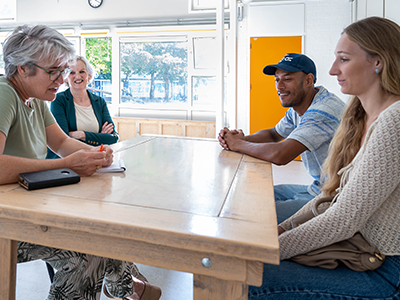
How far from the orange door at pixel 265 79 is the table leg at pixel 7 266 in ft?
17.7

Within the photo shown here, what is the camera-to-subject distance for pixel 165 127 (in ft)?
21.4

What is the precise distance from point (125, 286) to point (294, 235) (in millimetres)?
903

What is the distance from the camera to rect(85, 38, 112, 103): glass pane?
23.1ft

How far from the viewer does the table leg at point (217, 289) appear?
812 mm

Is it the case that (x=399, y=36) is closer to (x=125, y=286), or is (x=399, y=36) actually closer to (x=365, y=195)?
(x=365, y=195)

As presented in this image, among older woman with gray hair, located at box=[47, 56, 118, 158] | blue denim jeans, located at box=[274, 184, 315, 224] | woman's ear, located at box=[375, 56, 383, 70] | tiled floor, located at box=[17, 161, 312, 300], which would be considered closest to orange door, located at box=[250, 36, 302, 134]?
older woman with gray hair, located at box=[47, 56, 118, 158]

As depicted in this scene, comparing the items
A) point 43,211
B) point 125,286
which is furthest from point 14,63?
point 125,286

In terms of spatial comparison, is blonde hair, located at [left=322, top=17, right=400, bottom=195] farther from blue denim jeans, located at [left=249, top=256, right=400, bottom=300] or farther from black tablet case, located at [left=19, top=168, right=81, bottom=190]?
black tablet case, located at [left=19, top=168, right=81, bottom=190]

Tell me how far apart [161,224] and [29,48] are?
114cm

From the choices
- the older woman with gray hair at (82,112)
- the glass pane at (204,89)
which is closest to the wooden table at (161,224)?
the older woman with gray hair at (82,112)

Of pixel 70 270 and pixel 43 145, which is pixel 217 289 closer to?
pixel 70 270

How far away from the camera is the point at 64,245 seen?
0.93m

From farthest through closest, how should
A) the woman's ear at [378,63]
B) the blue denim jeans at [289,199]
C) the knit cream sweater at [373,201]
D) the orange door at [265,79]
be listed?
1. the orange door at [265,79]
2. the blue denim jeans at [289,199]
3. the woman's ear at [378,63]
4. the knit cream sweater at [373,201]

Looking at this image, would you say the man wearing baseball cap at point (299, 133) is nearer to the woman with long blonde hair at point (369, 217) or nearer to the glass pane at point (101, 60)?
the woman with long blonde hair at point (369, 217)
